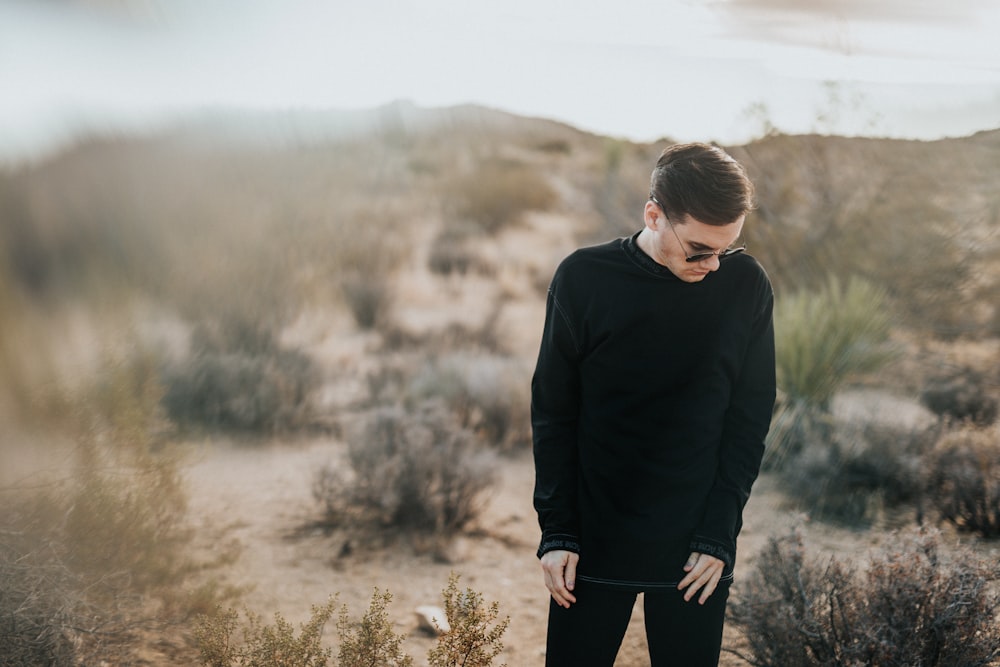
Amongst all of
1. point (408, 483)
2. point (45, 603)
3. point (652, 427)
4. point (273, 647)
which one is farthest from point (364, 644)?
point (408, 483)

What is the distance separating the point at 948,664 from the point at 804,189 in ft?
21.1

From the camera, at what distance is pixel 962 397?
21.1ft

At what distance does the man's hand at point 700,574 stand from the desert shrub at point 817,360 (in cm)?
406

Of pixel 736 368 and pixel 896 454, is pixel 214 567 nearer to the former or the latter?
pixel 736 368

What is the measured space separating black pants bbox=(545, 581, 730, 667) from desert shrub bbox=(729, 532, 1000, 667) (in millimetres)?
1107

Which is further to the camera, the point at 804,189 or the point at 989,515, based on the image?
the point at 804,189

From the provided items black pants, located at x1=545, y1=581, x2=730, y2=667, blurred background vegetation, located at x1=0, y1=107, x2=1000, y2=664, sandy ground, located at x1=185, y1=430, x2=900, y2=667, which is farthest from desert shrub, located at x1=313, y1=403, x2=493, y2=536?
black pants, located at x1=545, y1=581, x2=730, y2=667

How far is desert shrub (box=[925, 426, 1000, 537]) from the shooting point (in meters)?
4.49

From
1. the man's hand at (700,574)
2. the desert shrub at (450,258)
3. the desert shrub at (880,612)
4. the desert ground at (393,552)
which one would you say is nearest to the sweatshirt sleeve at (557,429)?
the man's hand at (700,574)

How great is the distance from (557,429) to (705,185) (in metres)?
0.63

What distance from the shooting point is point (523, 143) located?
5125 cm

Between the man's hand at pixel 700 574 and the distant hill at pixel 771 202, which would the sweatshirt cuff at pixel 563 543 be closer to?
the man's hand at pixel 700 574

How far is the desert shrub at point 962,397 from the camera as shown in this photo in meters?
6.24

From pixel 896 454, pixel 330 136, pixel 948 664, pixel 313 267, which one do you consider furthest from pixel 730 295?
pixel 330 136
